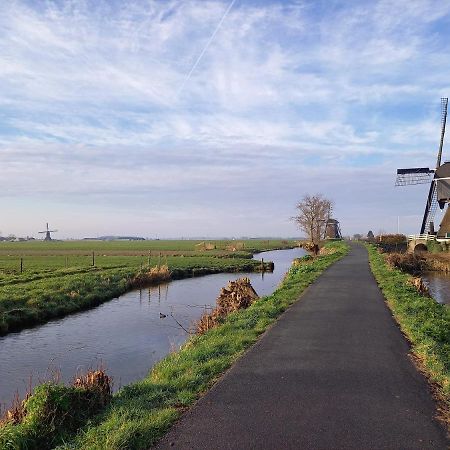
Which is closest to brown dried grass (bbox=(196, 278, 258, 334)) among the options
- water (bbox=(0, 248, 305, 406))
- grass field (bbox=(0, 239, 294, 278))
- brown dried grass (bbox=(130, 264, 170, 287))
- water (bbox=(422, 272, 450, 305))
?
water (bbox=(0, 248, 305, 406))

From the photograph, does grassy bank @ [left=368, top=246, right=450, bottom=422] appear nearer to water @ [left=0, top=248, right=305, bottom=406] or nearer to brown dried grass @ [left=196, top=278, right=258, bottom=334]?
brown dried grass @ [left=196, top=278, right=258, bottom=334]

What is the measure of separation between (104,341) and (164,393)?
9.43 metres

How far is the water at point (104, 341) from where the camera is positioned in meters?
12.1

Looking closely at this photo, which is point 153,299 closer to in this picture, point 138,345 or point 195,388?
point 138,345

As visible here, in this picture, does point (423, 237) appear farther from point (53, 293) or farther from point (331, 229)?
point (331, 229)

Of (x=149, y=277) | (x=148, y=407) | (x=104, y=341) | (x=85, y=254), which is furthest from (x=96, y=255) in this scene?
(x=148, y=407)

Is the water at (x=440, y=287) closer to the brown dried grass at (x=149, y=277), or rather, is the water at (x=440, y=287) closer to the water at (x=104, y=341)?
the water at (x=104, y=341)

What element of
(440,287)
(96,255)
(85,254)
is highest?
(85,254)

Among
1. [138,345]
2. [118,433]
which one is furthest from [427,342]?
[138,345]

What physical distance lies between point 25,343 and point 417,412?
1370 centimetres

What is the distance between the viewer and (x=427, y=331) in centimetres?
1129

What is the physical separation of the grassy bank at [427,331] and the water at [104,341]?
6.36m

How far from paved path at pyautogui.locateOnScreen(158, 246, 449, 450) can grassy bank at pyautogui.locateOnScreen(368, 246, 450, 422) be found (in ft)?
0.94

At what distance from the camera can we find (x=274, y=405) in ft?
20.9
